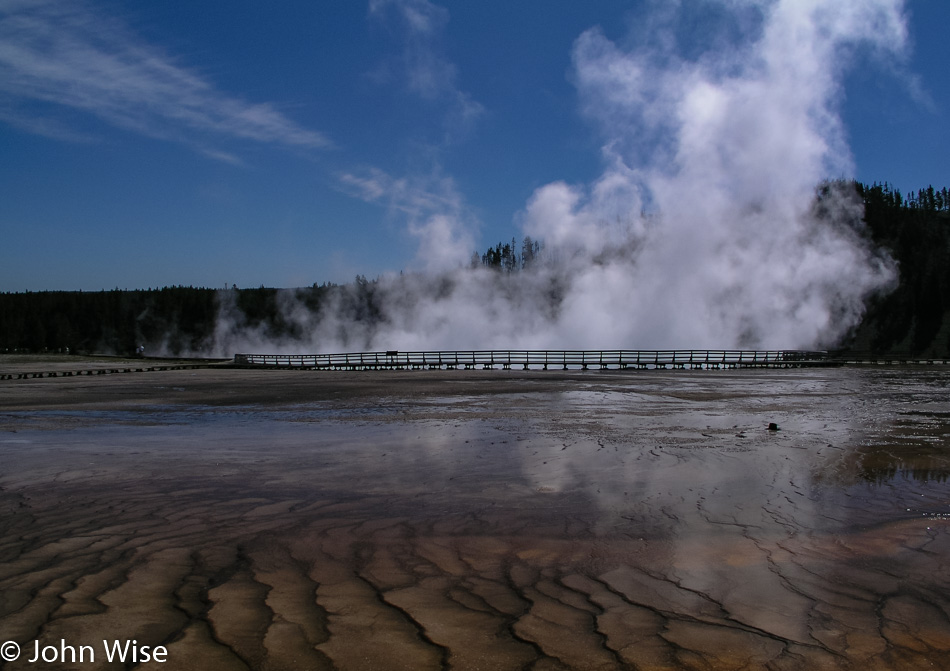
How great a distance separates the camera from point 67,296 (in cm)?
12262

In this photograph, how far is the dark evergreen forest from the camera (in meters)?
80.6

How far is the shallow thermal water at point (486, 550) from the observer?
3.63m

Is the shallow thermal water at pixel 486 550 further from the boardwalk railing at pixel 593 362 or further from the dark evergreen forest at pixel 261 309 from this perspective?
the dark evergreen forest at pixel 261 309

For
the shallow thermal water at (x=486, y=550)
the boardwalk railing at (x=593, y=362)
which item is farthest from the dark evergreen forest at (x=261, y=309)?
the shallow thermal water at (x=486, y=550)

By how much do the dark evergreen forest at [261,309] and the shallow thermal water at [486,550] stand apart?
70.2m

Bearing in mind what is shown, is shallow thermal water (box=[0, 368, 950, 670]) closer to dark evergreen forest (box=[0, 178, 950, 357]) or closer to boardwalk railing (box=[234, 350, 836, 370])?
boardwalk railing (box=[234, 350, 836, 370])


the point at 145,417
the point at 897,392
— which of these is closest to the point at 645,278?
the point at 897,392

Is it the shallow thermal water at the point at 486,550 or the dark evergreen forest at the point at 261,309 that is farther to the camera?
the dark evergreen forest at the point at 261,309

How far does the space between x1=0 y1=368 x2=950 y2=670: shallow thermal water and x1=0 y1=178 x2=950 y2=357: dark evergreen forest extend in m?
70.2

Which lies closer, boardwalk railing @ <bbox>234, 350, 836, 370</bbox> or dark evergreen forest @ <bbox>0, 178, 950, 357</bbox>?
boardwalk railing @ <bbox>234, 350, 836, 370</bbox>

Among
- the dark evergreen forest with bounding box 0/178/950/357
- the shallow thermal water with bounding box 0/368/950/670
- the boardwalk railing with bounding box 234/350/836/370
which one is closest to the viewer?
the shallow thermal water with bounding box 0/368/950/670

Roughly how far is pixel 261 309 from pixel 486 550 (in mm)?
115067

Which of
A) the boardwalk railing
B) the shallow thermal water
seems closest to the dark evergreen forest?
the boardwalk railing

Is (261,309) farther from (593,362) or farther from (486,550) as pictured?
(486,550)
